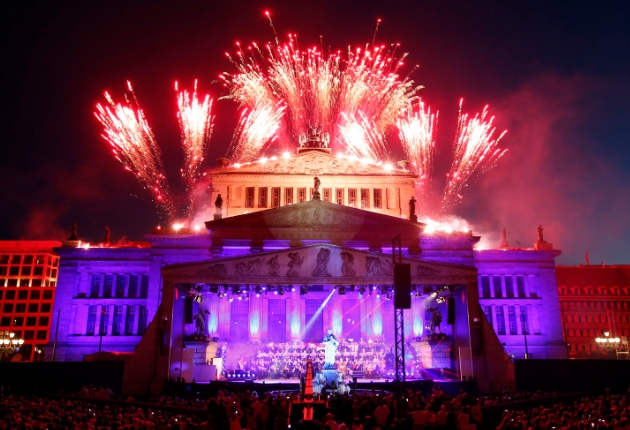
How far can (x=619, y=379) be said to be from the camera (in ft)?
102

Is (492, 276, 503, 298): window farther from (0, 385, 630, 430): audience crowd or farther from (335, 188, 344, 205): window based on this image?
(0, 385, 630, 430): audience crowd

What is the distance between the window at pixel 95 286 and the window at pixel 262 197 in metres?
17.5

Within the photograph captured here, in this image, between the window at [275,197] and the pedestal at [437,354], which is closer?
the pedestal at [437,354]

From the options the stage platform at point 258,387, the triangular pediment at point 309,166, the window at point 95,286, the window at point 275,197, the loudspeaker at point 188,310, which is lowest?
the stage platform at point 258,387

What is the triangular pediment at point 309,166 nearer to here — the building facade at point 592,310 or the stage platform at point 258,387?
the stage platform at point 258,387

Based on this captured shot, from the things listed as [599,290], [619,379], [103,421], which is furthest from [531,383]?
[599,290]

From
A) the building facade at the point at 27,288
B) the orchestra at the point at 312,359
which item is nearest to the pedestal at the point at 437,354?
the orchestra at the point at 312,359

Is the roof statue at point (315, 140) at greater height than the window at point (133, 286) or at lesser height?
greater

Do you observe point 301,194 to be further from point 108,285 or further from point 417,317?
point 108,285

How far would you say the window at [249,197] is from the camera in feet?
181

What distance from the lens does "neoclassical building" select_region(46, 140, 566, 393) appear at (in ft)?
116

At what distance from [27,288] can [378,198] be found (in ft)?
234

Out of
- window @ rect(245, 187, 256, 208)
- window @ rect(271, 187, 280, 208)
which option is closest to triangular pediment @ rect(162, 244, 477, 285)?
window @ rect(271, 187, 280, 208)

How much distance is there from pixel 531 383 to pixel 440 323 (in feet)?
29.5
